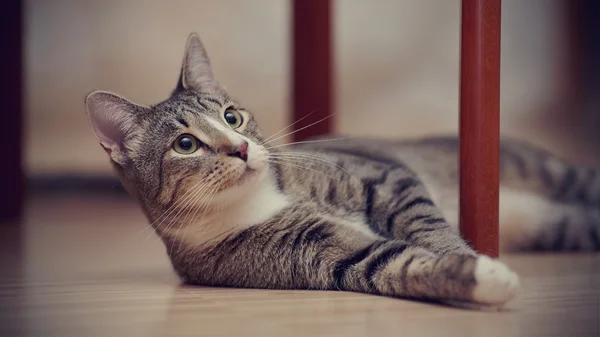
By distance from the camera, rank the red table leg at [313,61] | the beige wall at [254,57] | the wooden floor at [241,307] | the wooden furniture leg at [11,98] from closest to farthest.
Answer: the wooden floor at [241,307], the red table leg at [313,61], the wooden furniture leg at [11,98], the beige wall at [254,57]

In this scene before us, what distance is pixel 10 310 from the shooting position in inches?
46.6

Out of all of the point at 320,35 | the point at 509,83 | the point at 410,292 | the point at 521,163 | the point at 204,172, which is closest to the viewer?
the point at 410,292

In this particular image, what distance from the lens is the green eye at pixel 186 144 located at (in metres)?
1.32

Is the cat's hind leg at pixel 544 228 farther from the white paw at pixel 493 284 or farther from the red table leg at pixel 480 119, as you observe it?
the white paw at pixel 493 284

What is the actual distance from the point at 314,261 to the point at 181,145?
0.32 meters

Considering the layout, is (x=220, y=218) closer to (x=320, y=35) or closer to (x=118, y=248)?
(x=118, y=248)

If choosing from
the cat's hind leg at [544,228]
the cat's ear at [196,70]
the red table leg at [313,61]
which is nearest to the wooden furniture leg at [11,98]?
the red table leg at [313,61]

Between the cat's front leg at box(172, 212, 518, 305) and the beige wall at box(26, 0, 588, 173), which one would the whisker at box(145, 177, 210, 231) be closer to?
the cat's front leg at box(172, 212, 518, 305)

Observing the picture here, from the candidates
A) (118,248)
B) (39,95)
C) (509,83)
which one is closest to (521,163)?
(509,83)

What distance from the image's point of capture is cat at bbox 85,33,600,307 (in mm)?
1254

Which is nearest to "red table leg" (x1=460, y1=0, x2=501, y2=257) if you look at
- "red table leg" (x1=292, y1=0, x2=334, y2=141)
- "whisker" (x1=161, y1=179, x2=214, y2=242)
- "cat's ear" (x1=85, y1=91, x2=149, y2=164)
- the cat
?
the cat

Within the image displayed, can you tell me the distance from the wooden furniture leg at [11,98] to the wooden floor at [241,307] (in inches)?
33.5

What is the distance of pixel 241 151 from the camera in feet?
4.21

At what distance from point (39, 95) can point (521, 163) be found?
82.2 inches
